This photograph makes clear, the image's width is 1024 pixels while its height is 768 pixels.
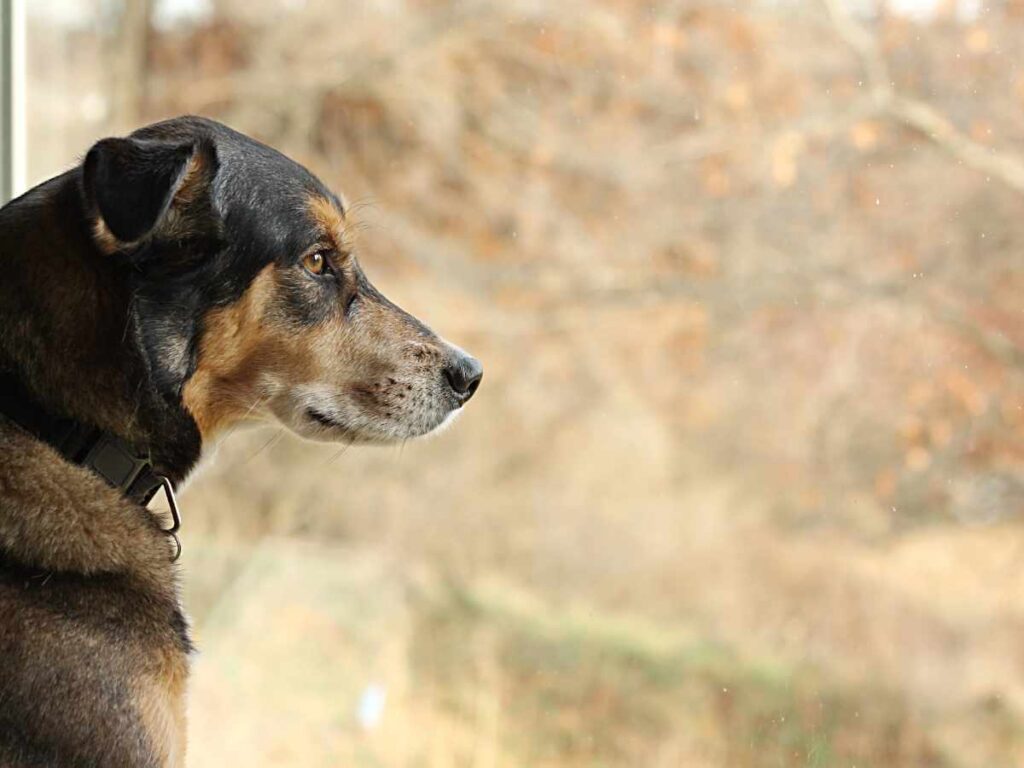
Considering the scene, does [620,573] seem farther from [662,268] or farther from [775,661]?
[662,268]

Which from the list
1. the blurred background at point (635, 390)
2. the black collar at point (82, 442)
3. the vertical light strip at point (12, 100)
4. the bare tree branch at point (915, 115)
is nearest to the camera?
the black collar at point (82, 442)

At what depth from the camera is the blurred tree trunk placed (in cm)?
240

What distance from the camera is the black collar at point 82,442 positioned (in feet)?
3.39

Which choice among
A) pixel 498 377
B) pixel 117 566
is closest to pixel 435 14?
pixel 498 377

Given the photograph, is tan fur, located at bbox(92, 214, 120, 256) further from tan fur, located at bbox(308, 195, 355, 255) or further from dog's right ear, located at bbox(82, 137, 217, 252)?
tan fur, located at bbox(308, 195, 355, 255)

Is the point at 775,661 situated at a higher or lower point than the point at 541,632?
higher

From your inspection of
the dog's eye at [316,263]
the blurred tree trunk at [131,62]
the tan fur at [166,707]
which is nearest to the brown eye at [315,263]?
the dog's eye at [316,263]

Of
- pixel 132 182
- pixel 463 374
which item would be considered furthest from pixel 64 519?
pixel 463 374

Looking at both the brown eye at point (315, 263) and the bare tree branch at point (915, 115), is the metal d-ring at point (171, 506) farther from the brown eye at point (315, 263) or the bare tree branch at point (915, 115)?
the bare tree branch at point (915, 115)

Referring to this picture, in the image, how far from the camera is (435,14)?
2.41 meters

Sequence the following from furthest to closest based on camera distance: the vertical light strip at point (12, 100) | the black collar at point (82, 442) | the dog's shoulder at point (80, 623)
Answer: the vertical light strip at point (12, 100)
the black collar at point (82, 442)
the dog's shoulder at point (80, 623)

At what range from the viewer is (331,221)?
120 centimetres

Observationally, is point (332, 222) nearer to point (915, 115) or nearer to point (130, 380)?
point (130, 380)

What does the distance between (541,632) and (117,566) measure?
3.75ft
